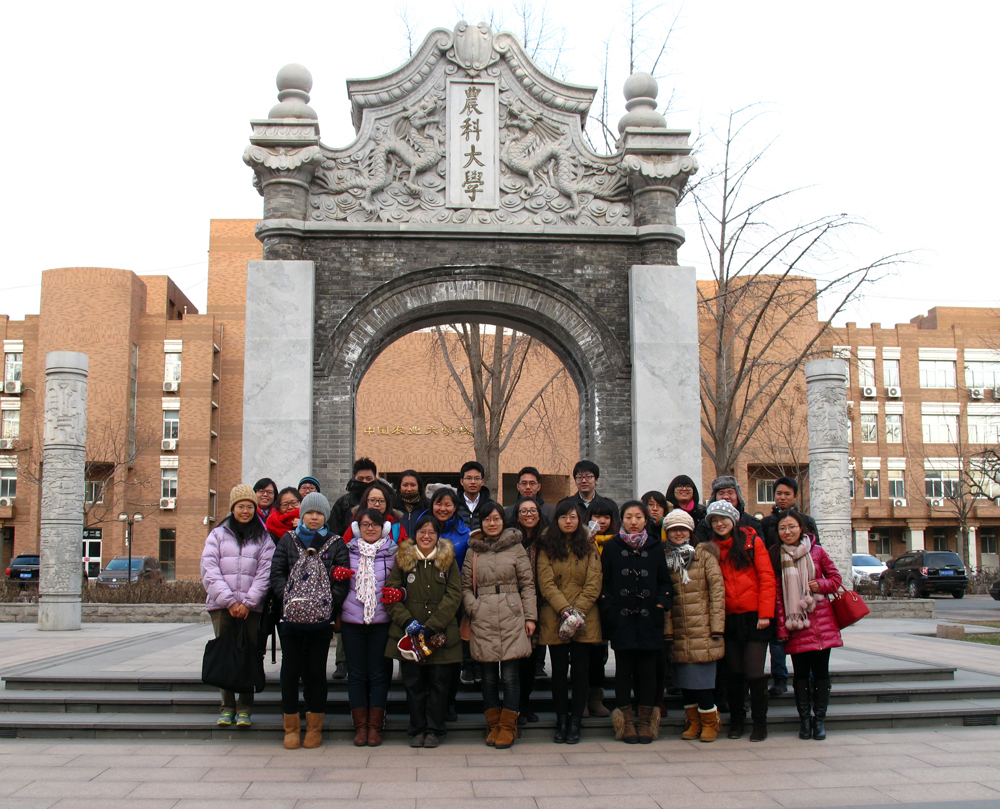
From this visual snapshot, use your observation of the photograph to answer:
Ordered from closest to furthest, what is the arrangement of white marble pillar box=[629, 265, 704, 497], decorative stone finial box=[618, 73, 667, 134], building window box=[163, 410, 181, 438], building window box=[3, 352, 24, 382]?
white marble pillar box=[629, 265, 704, 497] → decorative stone finial box=[618, 73, 667, 134] → building window box=[163, 410, 181, 438] → building window box=[3, 352, 24, 382]

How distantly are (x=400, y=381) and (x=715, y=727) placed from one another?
2854 cm

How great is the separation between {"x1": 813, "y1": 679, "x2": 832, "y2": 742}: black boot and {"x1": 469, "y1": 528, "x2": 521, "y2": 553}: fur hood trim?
2.54m

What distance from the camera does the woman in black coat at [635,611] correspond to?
20.6 ft

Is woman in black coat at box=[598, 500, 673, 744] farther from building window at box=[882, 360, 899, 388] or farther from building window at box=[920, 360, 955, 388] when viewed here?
building window at box=[920, 360, 955, 388]

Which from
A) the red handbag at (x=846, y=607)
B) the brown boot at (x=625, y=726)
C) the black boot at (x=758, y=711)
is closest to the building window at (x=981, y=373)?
the red handbag at (x=846, y=607)

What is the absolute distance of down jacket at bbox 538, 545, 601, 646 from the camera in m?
6.35

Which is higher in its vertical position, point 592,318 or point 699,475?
point 592,318

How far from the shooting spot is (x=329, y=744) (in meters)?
A: 6.43

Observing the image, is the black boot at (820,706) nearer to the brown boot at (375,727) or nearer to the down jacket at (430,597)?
the down jacket at (430,597)

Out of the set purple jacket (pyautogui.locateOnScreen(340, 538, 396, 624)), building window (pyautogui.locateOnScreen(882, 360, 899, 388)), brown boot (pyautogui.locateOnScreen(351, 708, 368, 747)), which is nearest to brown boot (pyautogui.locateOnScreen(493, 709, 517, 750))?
brown boot (pyautogui.locateOnScreen(351, 708, 368, 747))

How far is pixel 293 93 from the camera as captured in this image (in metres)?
10.8

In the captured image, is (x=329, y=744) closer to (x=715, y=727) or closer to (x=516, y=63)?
(x=715, y=727)

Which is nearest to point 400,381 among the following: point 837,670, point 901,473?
point 901,473

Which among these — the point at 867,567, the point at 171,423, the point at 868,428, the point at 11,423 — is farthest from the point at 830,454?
the point at 11,423
